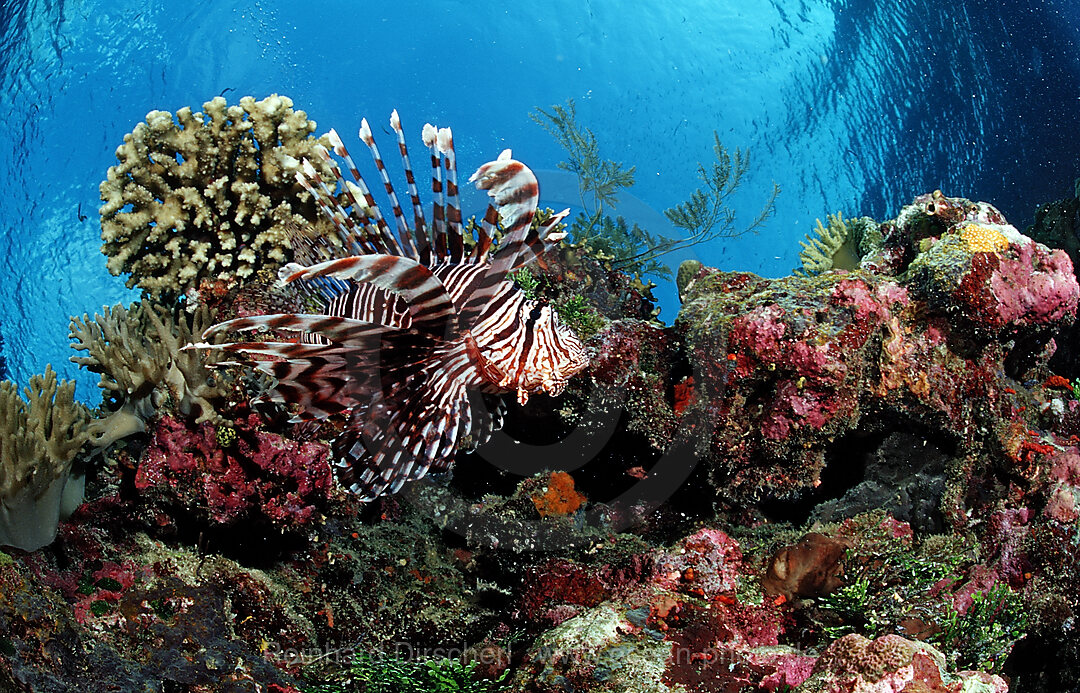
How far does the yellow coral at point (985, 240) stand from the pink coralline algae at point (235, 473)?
4.56 m

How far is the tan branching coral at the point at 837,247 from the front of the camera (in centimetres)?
598

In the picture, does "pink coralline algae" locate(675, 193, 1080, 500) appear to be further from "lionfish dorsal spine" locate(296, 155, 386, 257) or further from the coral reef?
"lionfish dorsal spine" locate(296, 155, 386, 257)

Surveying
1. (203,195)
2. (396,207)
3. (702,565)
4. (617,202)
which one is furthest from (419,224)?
(617,202)

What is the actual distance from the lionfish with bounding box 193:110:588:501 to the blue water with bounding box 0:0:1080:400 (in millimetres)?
6674

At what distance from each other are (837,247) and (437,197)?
5218 mm

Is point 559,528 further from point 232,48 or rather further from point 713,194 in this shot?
point 232,48

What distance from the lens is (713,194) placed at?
934 cm

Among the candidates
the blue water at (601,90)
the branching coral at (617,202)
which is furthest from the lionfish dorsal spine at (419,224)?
the blue water at (601,90)

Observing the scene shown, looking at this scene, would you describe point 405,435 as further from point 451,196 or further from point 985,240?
point 985,240

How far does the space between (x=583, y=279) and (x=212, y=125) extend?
3.53 metres

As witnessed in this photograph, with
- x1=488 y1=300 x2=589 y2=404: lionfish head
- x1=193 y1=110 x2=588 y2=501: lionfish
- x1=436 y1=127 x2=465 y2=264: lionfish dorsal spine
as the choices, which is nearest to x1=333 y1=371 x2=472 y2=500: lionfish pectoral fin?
x1=193 y1=110 x2=588 y2=501: lionfish

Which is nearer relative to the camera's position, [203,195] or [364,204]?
[364,204]

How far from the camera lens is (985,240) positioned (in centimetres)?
380

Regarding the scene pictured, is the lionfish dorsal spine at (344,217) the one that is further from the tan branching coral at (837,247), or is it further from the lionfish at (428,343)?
the tan branching coral at (837,247)
